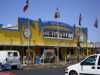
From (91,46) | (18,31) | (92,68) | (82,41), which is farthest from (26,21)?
(92,68)

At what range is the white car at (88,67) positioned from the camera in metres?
16.2

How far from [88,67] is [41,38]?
31209 millimetres

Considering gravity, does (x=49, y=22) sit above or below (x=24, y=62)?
above

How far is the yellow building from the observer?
4275cm

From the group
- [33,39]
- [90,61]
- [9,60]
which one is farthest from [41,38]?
[90,61]

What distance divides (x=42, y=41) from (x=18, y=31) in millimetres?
5123

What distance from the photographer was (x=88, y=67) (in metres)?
16.5

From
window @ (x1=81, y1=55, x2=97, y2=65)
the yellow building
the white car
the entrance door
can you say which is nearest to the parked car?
the yellow building

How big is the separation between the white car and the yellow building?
24.8m

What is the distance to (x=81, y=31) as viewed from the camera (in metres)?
57.6

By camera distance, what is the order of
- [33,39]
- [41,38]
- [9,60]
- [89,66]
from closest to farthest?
[89,66]
[9,60]
[33,39]
[41,38]

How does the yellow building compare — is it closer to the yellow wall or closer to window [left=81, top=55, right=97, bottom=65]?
the yellow wall

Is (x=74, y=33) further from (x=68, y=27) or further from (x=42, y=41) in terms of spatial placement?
(x=42, y=41)

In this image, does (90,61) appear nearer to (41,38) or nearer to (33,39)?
(33,39)
